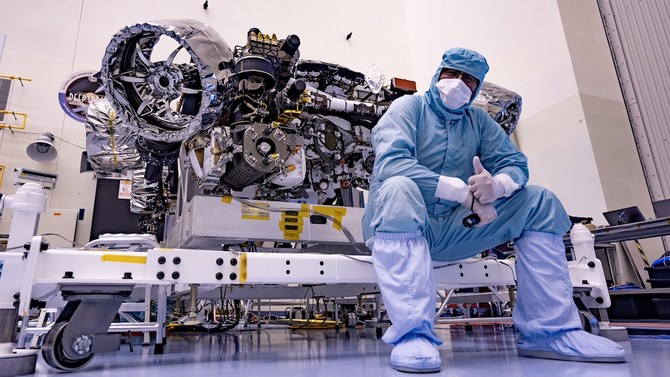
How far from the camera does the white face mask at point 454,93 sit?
1.68m

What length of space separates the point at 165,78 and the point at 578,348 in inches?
76.3

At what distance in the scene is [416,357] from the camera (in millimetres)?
1187

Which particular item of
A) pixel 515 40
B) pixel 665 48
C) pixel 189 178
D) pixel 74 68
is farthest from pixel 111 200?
pixel 665 48

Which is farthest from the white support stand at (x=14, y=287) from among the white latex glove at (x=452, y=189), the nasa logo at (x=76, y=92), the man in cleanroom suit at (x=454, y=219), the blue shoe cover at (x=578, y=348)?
the nasa logo at (x=76, y=92)

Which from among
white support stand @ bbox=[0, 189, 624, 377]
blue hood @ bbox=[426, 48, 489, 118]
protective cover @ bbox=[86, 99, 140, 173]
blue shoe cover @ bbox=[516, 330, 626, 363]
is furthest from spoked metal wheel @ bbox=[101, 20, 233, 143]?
blue shoe cover @ bbox=[516, 330, 626, 363]

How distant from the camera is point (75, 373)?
1.33 m

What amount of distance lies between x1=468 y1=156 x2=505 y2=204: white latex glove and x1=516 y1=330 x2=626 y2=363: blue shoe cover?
1.59 feet

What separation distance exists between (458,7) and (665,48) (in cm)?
302

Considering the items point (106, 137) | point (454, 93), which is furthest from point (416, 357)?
point (106, 137)

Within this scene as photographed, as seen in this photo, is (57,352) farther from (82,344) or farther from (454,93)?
(454,93)

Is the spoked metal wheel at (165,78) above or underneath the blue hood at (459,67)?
above

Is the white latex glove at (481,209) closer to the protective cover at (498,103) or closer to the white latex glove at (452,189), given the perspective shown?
the white latex glove at (452,189)

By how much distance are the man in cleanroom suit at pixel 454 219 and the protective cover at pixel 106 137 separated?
1.54m

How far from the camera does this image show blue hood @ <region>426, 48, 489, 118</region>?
5.58 feet
